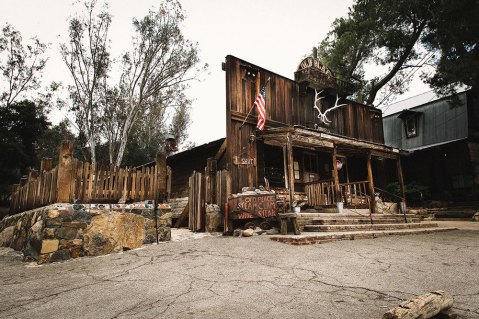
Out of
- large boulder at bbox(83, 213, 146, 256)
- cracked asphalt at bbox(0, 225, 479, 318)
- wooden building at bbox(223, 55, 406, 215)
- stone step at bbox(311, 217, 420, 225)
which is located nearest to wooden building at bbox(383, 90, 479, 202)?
wooden building at bbox(223, 55, 406, 215)

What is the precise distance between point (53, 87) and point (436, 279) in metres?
25.4

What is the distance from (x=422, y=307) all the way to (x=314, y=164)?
12401mm

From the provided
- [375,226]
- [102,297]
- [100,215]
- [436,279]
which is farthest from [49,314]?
[375,226]

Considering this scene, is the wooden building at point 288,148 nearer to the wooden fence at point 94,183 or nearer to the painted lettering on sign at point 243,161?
the painted lettering on sign at point 243,161

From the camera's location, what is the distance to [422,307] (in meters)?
2.42

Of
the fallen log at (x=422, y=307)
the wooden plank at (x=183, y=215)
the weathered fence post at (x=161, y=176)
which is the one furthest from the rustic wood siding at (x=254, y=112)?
the fallen log at (x=422, y=307)

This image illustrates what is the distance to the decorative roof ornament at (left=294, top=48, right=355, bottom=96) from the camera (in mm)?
14414

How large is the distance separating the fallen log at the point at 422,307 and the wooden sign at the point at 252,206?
5711 mm

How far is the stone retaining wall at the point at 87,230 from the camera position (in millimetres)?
5309

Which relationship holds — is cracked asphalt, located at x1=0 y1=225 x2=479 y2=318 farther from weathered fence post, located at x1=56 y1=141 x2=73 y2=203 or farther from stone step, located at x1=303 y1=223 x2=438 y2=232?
stone step, located at x1=303 y1=223 x2=438 y2=232

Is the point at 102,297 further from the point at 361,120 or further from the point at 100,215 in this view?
the point at 361,120

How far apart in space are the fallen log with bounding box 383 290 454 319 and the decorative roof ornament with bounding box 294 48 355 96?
1292cm

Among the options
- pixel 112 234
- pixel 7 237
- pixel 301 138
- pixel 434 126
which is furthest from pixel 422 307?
pixel 434 126

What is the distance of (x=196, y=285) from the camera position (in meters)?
3.66
